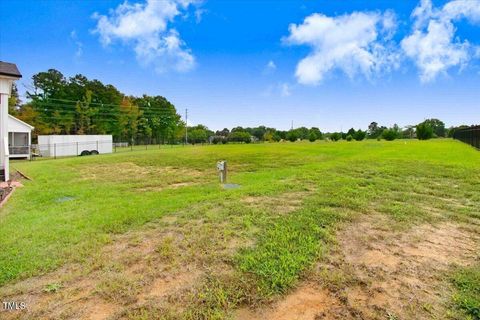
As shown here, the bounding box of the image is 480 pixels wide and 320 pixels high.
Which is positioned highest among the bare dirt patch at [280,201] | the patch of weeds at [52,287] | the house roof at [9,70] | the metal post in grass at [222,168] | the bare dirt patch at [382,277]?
the house roof at [9,70]

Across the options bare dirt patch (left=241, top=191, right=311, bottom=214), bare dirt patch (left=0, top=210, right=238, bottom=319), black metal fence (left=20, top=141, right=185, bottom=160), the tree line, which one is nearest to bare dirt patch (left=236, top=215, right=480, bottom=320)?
bare dirt patch (left=0, top=210, right=238, bottom=319)

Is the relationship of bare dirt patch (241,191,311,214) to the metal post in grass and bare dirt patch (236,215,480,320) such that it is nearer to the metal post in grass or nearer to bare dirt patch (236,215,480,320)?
bare dirt patch (236,215,480,320)

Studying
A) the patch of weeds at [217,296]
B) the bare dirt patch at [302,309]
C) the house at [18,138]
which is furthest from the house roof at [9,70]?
the house at [18,138]

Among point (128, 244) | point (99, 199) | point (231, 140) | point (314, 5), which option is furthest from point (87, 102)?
point (128, 244)

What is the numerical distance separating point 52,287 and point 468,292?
11.6 feet

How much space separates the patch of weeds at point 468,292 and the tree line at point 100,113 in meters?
40.4

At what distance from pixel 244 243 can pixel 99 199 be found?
4.11m

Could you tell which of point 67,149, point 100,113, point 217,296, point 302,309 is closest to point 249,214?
point 217,296

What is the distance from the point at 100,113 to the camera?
44.3 meters

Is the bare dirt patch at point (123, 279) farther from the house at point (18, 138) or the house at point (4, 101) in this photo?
the house at point (18, 138)

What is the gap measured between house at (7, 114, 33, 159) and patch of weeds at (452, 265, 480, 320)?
85.9 ft

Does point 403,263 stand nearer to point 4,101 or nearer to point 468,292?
point 468,292

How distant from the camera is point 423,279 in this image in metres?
2.45

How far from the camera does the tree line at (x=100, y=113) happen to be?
127ft
